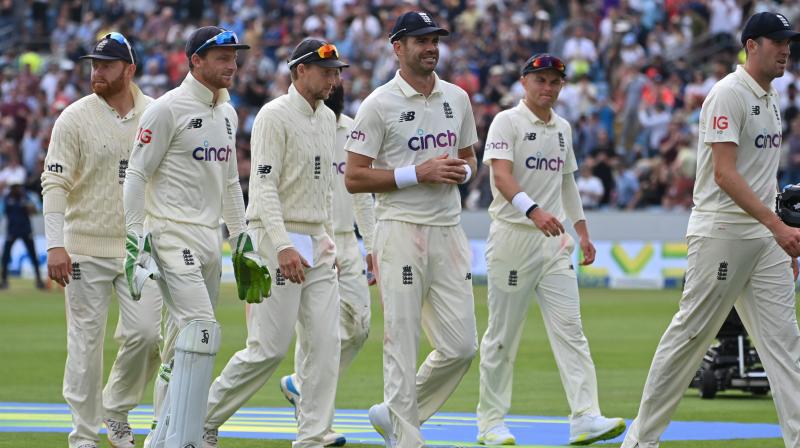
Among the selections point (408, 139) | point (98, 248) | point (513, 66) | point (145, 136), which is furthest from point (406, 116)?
point (513, 66)

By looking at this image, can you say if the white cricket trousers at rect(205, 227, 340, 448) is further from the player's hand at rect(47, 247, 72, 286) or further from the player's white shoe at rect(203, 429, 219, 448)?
the player's hand at rect(47, 247, 72, 286)

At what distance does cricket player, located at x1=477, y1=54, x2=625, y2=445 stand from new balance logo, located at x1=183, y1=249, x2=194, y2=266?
263cm

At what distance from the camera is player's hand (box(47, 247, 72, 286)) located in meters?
9.66

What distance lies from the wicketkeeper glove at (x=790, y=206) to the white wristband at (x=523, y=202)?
83.0 inches

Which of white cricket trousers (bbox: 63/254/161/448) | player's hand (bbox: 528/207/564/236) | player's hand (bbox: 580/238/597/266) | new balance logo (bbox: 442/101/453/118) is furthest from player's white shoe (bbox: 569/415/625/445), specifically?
white cricket trousers (bbox: 63/254/161/448)

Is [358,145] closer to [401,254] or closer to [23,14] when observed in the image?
[401,254]

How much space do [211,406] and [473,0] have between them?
84.4ft

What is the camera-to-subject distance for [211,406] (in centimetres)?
991

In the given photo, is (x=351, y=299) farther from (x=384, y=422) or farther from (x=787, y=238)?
(x=787, y=238)

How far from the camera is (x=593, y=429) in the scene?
10.6 meters

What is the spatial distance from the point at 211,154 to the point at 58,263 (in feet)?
4.02

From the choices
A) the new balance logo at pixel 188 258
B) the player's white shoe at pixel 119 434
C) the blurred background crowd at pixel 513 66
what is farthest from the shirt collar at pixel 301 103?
the blurred background crowd at pixel 513 66

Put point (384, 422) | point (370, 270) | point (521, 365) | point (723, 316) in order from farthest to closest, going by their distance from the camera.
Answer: point (521, 365), point (370, 270), point (384, 422), point (723, 316)

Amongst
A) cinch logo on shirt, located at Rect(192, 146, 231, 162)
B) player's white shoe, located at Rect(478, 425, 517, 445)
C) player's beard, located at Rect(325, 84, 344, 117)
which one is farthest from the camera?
player's beard, located at Rect(325, 84, 344, 117)
